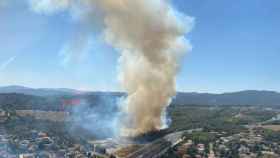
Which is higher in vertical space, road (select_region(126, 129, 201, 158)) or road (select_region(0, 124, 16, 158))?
road (select_region(0, 124, 16, 158))

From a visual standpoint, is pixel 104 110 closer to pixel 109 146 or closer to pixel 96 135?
pixel 96 135

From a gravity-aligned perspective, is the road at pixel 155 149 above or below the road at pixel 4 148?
below

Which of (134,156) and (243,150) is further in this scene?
(243,150)

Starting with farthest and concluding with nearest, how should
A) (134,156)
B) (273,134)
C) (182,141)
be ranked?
(273,134) < (182,141) < (134,156)

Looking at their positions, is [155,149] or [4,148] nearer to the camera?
[4,148]

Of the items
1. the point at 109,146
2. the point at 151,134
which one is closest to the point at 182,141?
the point at 151,134

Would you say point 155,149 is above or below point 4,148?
below

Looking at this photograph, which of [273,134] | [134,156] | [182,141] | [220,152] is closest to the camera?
[134,156]

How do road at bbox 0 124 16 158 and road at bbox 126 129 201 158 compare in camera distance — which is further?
Answer: road at bbox 126 129 201 158

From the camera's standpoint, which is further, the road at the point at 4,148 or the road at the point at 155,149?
the road at the point at 155,149

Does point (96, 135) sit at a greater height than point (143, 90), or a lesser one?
lesser

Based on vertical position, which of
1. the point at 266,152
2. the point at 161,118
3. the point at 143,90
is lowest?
the point at 266,152
